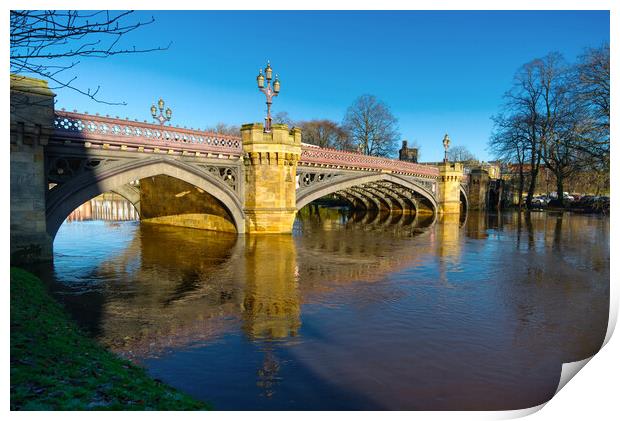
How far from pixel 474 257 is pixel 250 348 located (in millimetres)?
11343

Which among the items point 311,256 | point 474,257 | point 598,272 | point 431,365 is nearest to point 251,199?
point 311,256

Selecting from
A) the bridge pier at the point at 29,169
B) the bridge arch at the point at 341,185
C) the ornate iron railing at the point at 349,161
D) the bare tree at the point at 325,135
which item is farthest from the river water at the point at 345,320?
the bare tree at the point at 325,135

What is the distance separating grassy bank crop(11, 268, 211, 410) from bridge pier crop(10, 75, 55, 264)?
648cm

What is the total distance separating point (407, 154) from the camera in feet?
216

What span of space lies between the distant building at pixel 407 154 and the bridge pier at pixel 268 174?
45.5 meters

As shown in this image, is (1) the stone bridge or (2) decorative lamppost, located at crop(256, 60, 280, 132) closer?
(1) the stone bridge

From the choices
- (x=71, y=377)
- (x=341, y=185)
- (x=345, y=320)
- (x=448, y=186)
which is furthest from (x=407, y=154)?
(x=71, y=377)

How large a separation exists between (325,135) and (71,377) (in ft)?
189

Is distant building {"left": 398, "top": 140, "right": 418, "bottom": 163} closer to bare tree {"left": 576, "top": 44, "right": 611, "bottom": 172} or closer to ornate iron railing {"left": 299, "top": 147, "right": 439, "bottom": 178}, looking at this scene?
ornate iron railing {"left": 299, "top": 147, "right": 439, "bottom": 178}

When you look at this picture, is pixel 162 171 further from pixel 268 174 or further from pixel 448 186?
pixel 448 186

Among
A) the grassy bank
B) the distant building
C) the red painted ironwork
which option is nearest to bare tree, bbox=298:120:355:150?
the distant building

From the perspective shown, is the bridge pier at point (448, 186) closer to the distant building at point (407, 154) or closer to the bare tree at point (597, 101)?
the distant building at point (407, 154)

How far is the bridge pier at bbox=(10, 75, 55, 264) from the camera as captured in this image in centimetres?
1148

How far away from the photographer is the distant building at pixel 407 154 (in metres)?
65.2
